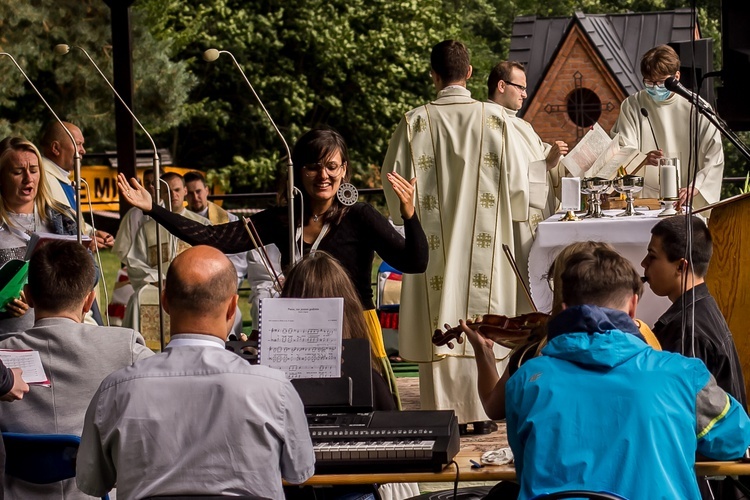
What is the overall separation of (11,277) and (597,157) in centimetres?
349

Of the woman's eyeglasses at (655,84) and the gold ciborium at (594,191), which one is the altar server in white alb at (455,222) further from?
the woman's eyeglasses at (655,84)

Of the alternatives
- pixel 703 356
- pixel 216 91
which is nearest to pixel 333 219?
pixel 703 356

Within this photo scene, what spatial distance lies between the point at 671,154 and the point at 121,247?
4.46 meters

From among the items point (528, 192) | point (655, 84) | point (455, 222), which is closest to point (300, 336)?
point (455, 222)

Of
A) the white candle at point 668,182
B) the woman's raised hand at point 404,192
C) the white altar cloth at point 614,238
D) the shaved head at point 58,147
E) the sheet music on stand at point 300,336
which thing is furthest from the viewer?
the shaved head at point 58,147

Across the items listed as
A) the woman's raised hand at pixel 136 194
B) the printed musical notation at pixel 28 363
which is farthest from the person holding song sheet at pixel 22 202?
the printed musical notation at pixel 28 363

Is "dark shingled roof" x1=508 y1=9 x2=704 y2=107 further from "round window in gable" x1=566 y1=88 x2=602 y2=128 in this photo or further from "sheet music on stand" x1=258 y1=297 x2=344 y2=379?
"sheet music on stand" x1=258 y1=297 x2=344 y2=379

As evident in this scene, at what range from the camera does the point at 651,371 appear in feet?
10.4

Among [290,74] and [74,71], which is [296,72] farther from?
[74,71]

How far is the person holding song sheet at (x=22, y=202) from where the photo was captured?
19.9 feet

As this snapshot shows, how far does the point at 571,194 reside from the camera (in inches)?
271

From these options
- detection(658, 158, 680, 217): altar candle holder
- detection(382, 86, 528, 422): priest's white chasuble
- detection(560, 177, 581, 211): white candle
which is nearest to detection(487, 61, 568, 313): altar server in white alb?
detection(382, 86, 528, 422): priest's white chasuble

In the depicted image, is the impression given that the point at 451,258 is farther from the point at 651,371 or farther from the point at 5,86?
the point at 5,86

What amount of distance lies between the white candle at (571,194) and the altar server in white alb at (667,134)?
2.05ft
